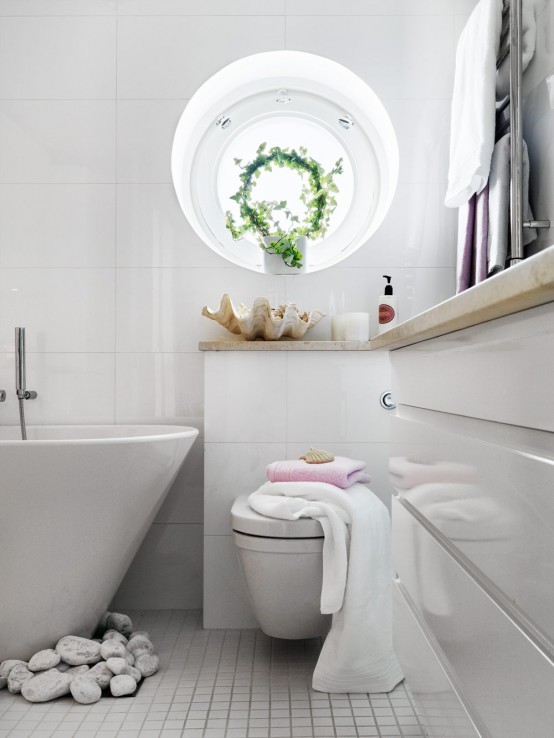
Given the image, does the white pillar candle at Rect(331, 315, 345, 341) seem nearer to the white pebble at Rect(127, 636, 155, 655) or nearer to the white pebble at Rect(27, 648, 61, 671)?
the white pebble at Rect(127, 636, 155, 655)

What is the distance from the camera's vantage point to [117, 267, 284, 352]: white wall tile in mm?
2383

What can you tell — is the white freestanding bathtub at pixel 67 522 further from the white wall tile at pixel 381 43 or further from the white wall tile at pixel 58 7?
the white wall tile at pixel 58 7

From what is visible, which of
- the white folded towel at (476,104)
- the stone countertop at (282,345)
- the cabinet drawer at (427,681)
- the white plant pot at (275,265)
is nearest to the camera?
the cabinet drawer at (427,681)

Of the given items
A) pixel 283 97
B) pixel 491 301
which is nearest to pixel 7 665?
pixel 491 301

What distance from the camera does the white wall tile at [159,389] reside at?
238 centimetres

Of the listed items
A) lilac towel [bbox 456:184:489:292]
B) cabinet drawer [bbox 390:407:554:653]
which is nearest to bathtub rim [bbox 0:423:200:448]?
cabinet drawer [bbox 390:407:554:653]

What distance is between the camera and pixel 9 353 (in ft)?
7.90

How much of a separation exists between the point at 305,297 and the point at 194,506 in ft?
2.82

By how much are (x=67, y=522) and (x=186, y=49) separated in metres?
1.74

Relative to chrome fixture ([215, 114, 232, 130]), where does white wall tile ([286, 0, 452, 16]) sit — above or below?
above

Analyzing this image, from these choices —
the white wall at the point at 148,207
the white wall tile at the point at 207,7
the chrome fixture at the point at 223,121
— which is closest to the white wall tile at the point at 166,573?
the white wall at the point at 148,207

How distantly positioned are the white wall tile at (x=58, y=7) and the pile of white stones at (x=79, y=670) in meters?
2.15

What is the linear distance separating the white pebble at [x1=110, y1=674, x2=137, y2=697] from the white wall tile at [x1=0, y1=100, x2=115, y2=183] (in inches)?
65.8

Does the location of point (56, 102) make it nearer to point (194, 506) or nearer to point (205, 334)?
point (205, 334)
